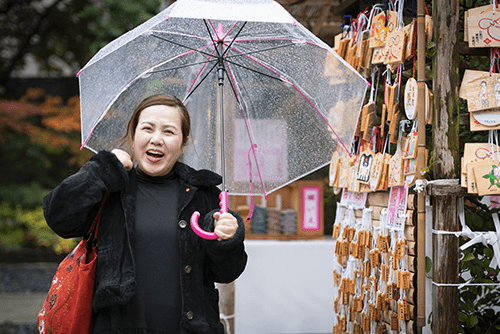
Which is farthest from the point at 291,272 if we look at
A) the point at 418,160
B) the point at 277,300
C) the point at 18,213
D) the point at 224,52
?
the point at 18,213

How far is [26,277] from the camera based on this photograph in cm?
846

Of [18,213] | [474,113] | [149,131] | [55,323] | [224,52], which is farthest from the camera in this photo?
[18,213]

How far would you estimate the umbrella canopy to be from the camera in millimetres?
2193

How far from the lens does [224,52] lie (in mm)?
2164

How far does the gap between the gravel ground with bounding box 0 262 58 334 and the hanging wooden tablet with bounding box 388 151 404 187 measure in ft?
15.7

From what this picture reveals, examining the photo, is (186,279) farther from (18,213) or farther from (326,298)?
(18,213)

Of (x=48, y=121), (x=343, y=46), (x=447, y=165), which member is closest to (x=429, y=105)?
(x=447, y=165)

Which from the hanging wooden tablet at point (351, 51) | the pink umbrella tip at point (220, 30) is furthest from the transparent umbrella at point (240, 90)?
the hanging wooden tablet at point (351, 51)

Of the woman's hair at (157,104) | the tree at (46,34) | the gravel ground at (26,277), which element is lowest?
the gravel ground at (26,277)

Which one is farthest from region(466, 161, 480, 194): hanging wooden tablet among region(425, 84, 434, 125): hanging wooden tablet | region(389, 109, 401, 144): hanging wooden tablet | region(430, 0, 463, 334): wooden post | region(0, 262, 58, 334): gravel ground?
region(0, 262, 58, 334): gravel ground

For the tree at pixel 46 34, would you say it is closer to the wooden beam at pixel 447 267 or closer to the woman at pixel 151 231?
the woman at pixel 151 231

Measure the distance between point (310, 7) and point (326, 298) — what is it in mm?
2955

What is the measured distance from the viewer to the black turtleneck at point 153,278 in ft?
5.83

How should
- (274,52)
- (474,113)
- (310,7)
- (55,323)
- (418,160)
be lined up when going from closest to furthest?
1. (55,323)
2. (274,52)
3. (474,113)
4. (418,160)
5. (310,7)
